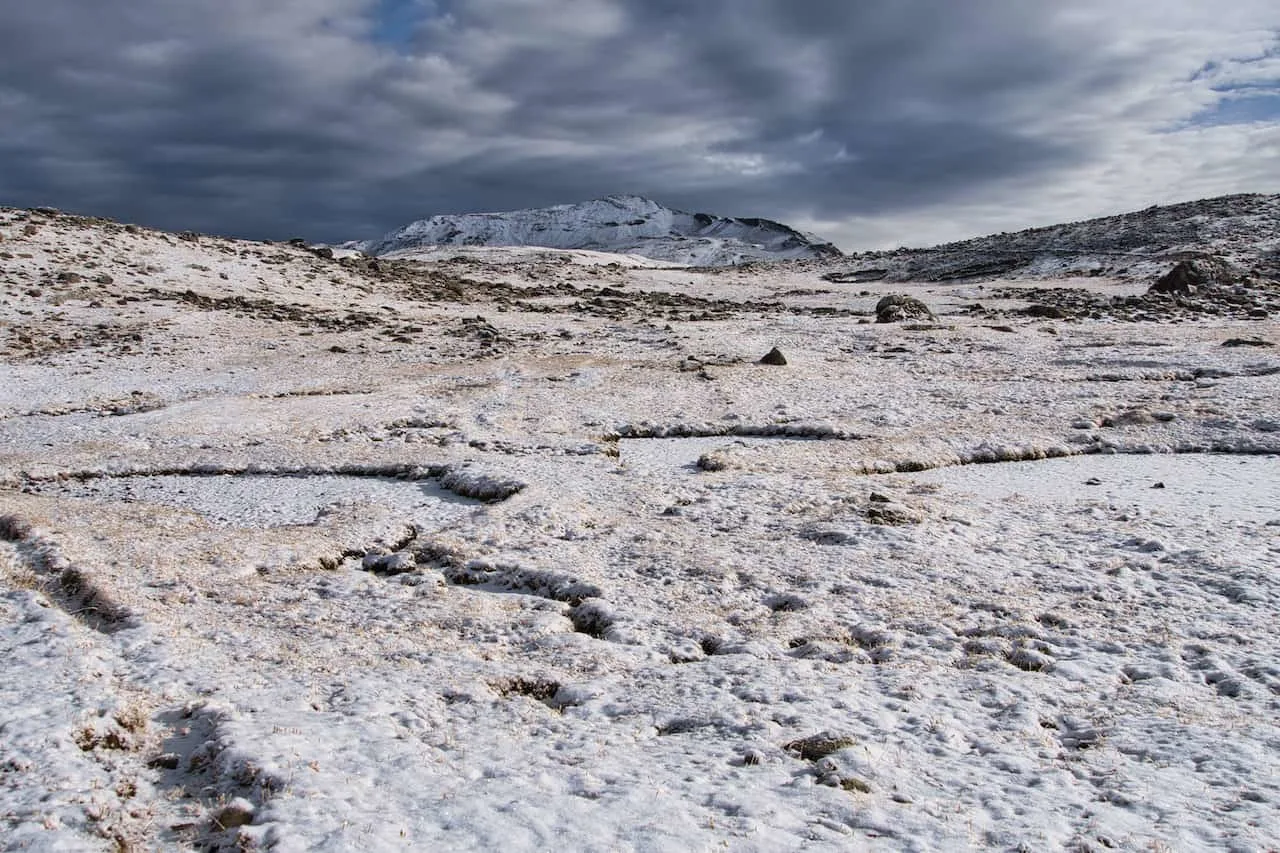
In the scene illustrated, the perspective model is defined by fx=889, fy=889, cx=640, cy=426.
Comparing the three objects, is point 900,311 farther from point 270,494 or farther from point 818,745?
point 818,745

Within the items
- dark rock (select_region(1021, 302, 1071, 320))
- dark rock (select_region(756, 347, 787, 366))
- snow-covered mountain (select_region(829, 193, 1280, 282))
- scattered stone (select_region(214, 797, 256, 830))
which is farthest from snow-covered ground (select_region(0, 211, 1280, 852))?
snow-covered mountain (select_region(829, 193, 1280, 282))

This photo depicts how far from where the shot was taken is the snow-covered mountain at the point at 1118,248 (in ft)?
144

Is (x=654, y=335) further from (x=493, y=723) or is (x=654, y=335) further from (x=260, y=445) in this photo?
(x=493, y=723)

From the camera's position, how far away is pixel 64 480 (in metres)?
11.1

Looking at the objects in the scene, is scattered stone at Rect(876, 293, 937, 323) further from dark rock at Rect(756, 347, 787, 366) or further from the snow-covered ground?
the snow-covered ground

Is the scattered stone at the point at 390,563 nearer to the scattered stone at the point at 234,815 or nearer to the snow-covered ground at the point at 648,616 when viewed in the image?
the snow-covered ground at the point at 648,616

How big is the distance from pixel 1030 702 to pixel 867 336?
19.1 meters

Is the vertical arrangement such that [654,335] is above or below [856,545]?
above

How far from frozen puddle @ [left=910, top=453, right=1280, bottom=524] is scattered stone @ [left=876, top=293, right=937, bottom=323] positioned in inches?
607

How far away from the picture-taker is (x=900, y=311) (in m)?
27.9

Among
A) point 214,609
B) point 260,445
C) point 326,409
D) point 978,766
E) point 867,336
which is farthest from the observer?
point 867,336

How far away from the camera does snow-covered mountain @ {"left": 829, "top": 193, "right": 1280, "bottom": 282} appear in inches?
1722

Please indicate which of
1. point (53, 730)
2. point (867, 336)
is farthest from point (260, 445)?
point (867, 336)

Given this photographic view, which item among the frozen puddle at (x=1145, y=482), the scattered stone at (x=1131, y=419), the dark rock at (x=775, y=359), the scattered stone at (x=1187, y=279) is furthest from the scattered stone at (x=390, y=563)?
the scattered stone at (x=1187, y=279)
